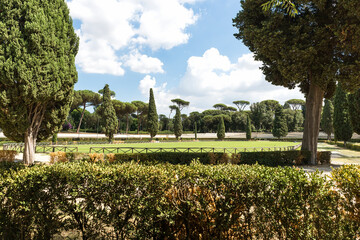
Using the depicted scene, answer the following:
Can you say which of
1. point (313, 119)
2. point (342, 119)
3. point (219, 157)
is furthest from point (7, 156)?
point (342, 119)

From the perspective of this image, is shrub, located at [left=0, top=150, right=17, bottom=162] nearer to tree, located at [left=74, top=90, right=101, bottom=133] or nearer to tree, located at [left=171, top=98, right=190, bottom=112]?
tree, located at [left=74, top=90, right=101, bottom=133]

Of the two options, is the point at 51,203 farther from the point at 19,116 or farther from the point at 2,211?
the point at 19,116

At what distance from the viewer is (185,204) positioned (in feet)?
8.88

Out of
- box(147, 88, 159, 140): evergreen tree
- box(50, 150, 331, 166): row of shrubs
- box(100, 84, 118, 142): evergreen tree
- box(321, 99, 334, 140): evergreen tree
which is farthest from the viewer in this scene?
box(147, 88, 159, 140): evergreen tree

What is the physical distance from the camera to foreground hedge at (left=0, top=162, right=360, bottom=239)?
250 centimetres

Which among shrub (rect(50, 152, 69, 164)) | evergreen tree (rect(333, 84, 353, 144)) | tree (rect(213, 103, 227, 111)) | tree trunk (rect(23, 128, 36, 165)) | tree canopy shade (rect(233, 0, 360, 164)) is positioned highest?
tree (rect(213, 103, 227, 111))

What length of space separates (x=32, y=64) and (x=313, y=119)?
16.9 meters

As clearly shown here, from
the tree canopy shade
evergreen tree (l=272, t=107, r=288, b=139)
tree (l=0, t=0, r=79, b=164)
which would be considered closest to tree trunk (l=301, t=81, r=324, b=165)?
the tree canopy shade

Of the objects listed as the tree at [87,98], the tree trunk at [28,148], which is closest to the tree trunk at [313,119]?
the tree trunk at [28,148]

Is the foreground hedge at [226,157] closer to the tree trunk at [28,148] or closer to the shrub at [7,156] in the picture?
the tree trunk at [28,148]

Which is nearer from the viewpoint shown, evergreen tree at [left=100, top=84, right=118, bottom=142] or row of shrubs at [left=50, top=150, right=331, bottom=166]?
row of shrubs at [left=50, top=150, right=331, bottom=166]

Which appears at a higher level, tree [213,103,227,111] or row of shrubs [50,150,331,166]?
tree [213,103,227,111]

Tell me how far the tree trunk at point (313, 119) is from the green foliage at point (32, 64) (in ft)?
51.2

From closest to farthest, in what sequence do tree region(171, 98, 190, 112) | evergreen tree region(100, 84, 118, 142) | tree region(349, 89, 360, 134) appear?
tree region(349, 89, 360, 134) < evergreen tree region(100, 84, 118, 142) < tree region(171, 98, 190, 112)
